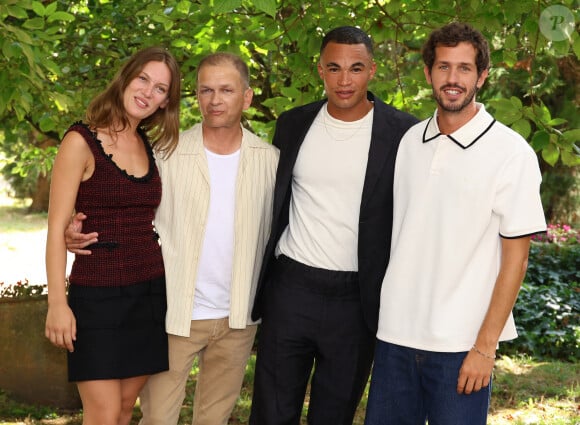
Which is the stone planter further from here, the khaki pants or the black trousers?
the black trousers

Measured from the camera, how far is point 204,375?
3.90 meters

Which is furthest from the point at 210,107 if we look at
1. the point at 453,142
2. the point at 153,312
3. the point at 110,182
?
the point at 453,142

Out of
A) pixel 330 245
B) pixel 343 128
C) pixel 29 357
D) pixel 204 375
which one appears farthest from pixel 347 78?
pixel 29 357

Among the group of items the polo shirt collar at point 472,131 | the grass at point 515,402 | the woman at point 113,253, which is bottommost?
the grass at point 515,402

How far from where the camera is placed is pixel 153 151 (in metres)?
3.72

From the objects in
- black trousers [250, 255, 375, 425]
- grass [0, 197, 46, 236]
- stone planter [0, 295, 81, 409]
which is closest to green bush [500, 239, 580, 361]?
stone planter [0, 295, 81, 409]

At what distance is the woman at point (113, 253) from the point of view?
3.36 m

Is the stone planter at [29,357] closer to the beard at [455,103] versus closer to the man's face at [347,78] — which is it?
the man's face at [347,78]

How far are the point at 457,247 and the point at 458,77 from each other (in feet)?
2.07

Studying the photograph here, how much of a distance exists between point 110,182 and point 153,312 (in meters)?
0.62

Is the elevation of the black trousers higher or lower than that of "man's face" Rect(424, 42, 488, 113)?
lower

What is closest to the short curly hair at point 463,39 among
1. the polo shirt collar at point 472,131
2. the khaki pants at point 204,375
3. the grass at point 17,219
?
the polo shirt collar at point 472,131

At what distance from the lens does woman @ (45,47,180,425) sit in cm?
336

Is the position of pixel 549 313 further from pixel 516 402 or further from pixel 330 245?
pixel 330 245
